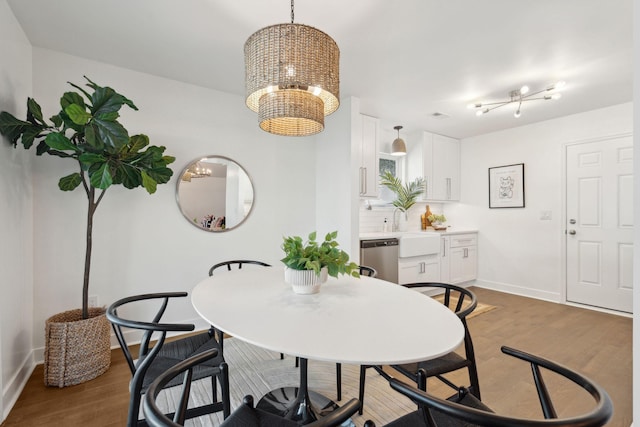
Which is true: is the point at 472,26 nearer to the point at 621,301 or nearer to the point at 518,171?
the point at 518,171

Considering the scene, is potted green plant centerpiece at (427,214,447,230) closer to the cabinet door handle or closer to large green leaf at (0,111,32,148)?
the cabinet door handle

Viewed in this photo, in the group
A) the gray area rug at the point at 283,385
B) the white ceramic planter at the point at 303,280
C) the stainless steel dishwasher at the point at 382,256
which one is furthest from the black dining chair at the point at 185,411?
the stainless steel dishwasher at the point at 382,256

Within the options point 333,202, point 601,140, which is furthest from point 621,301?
point 333,202

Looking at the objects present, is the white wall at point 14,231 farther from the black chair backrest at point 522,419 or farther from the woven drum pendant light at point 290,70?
the black chair backrest at point 522,419

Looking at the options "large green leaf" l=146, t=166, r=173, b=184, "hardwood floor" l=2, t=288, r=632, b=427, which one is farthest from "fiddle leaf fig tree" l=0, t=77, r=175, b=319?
"hardwood floor" l=2, t=288, r=632, b=427

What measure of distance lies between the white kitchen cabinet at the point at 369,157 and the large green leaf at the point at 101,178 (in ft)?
8.39

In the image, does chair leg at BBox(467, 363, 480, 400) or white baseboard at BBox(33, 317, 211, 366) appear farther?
white baseboard at BBox(33, 317, 211, 366)

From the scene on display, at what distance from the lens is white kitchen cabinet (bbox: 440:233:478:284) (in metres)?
4.49

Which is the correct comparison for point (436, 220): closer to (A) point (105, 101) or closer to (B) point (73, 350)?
(A) point (105, 101)

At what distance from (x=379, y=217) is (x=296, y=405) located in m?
3.30

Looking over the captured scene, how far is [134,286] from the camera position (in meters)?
2.76

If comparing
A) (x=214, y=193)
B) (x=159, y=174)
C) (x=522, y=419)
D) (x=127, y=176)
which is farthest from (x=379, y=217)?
(x=522, y=419)

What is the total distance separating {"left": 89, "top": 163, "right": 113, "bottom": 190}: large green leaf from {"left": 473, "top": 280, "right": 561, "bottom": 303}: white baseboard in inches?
201

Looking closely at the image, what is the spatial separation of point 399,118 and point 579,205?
2.55 m
